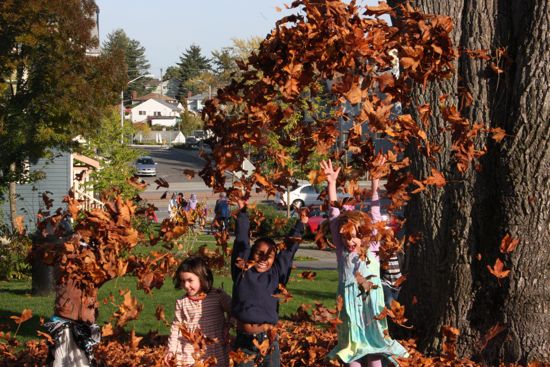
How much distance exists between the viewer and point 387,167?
5320mm

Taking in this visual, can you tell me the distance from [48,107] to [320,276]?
6.78m

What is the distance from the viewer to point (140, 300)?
40.2ft

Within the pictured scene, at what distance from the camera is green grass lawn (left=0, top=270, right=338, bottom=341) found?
10.2 meters

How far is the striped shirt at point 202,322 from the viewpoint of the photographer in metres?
6.00

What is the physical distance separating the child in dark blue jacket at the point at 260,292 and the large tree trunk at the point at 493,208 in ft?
5.17

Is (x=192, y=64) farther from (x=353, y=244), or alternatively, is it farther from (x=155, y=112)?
(x=353, y=244)

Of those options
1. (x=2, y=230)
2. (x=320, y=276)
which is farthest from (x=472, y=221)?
(x=2, y=230)

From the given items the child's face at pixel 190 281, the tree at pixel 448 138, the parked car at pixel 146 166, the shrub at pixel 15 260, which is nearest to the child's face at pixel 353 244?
the tree at pixel 448 138

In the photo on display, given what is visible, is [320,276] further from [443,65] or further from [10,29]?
[443,65]

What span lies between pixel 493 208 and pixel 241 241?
2.04 m

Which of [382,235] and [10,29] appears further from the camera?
[10,29]

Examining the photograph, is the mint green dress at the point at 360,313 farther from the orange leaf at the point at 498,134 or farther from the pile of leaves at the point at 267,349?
the orange leaf at the point at 498,134

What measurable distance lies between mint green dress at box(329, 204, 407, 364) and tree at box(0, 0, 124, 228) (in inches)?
530

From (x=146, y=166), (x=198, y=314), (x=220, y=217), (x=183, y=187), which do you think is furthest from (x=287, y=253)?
(x=146, y=166)
